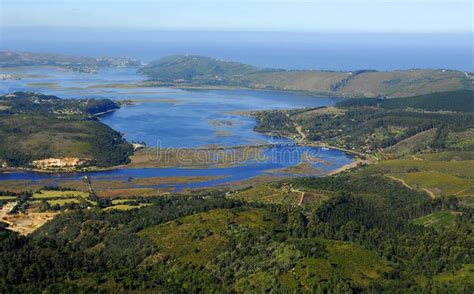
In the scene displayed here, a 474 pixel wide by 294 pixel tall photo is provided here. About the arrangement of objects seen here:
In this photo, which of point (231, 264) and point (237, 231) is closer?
point (231, 264)

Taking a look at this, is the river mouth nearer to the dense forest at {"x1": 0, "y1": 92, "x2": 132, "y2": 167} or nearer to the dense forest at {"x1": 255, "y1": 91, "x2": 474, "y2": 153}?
the dense forest at {"x1": 0, "y1": 92, "x2": 132, "y2": 167}

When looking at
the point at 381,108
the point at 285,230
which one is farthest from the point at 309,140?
the point at 285,230

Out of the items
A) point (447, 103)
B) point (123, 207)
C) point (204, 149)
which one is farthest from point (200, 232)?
point (447, 103)

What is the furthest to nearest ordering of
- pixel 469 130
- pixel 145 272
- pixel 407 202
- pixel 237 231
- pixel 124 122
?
pixel 124 122
pixel 469 130
pixel 407 202
pixel 237 231
pixel 145 272

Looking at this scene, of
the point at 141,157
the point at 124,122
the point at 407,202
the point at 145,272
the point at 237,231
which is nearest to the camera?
the point at 145,272

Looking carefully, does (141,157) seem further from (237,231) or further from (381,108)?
(381,108)

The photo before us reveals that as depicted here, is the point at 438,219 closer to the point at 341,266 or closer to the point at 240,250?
the point at 341,266

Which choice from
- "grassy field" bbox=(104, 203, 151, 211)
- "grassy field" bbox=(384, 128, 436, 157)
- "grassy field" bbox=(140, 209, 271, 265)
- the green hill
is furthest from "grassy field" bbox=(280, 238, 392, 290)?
the green hill
